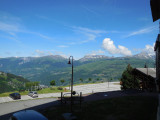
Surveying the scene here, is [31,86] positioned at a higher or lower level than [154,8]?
lower

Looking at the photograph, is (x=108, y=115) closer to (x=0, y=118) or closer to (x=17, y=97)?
(x=0, y=118)

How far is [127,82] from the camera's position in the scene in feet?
141

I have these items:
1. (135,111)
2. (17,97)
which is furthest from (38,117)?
(17,97)

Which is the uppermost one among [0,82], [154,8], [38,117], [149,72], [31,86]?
[154,8]

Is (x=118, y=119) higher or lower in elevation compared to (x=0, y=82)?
higher

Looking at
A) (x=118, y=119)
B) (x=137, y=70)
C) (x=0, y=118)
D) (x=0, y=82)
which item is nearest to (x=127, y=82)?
(x=137, y=70)

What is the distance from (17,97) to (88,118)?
24738 mm

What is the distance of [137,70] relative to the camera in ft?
111

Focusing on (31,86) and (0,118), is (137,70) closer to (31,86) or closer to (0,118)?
(0,118)

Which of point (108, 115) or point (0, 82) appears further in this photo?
point (0, 82)

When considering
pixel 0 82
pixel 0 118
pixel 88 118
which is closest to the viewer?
pixel 88 118

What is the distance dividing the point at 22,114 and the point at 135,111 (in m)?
13.5

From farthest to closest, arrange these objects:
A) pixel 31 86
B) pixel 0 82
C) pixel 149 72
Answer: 1. pixel 0 82
2. pixel 31 86
3. pixel 149 72

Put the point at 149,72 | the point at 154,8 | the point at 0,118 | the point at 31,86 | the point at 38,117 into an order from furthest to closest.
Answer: the point at 31,86
the point at 149,72
the point at 0,118
the point at 38,117
the point at 154,8
